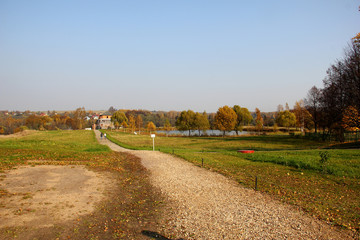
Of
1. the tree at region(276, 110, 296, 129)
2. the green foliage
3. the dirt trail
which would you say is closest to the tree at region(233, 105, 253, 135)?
the green foliage

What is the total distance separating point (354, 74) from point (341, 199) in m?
27.4

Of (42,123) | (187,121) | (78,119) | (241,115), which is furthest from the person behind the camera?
(78,119)

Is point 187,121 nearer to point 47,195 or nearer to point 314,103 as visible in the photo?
point 314,103

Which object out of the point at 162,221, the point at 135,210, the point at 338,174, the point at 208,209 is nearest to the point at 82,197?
the point at 135,210

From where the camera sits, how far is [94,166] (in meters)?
19.0

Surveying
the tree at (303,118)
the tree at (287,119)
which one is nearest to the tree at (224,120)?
the tree at (303,118)

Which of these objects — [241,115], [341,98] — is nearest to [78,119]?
[241,115]

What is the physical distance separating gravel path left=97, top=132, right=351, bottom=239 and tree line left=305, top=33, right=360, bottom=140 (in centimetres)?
2471

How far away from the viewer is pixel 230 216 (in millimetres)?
8578

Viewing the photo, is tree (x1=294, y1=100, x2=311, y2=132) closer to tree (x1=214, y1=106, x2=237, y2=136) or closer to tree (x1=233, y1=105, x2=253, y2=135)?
tree (x1=233, y1=105, x2=253, y2=135)

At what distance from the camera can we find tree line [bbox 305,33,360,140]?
31469mm

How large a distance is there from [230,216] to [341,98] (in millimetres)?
42599

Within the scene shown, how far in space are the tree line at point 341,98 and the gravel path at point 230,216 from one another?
24.7 m

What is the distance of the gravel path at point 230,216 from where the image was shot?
23.6 feet
